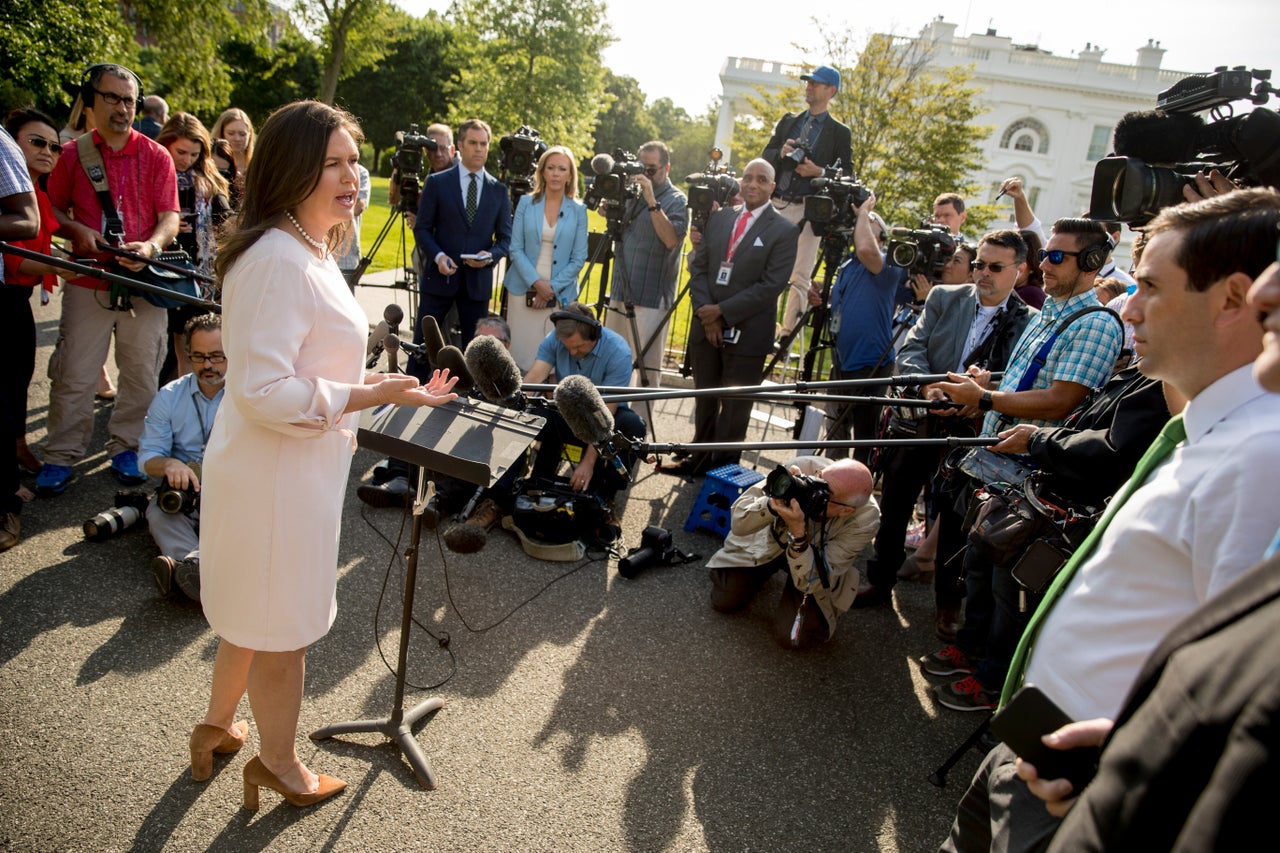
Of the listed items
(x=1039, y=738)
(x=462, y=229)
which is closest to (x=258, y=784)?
(x=1039, y=738)

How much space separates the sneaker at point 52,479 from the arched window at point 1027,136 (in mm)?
47074

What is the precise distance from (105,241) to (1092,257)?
193 inches

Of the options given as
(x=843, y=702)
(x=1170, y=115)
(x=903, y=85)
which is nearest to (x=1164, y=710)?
(x=843, y=702)

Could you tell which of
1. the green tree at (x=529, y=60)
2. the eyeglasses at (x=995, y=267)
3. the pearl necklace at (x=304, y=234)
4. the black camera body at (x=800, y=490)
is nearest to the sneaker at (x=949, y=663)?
the black camera body at (x=800, y=490)

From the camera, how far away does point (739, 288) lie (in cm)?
578

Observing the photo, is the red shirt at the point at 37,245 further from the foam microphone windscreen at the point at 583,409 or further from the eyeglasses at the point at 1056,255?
the eyeglasses at the point at 1056,255

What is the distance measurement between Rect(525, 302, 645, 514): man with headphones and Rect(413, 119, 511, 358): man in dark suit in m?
1.18

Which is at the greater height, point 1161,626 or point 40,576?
point 1161,626

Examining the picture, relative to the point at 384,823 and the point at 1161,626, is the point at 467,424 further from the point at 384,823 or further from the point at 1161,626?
the point at 1161,626

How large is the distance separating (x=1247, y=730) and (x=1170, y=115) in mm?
3485

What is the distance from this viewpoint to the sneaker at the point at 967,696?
354cm

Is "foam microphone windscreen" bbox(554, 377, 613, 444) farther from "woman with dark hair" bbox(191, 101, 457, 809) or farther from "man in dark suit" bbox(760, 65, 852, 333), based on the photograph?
"man in dark suit" bbox(760, 65, 852, 333)

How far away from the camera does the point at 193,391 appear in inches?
160

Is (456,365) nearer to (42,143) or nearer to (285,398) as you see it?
(285,398)
